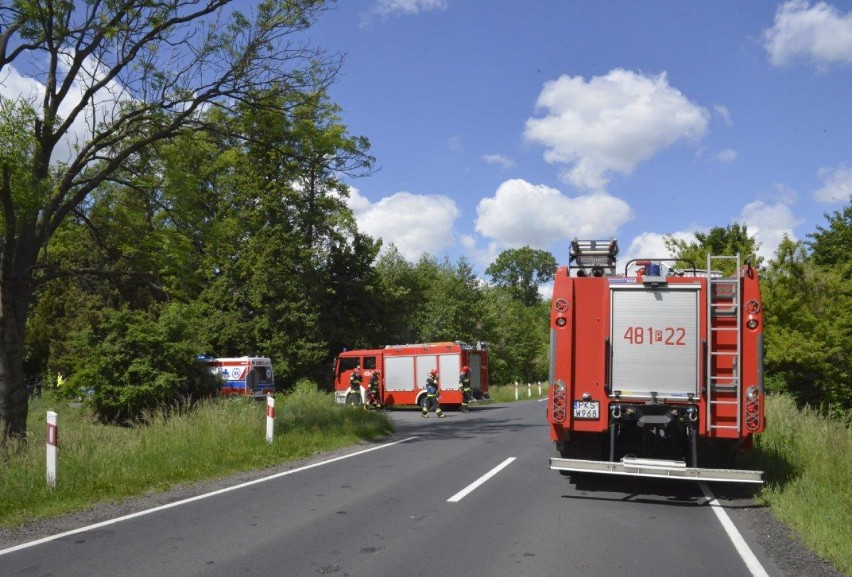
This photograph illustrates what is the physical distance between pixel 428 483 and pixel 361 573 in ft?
15.5

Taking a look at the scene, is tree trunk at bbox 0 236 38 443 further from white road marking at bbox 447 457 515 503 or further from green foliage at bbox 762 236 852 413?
green foliage at bbox 762 236 852 413

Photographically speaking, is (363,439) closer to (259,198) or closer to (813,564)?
(813,564)

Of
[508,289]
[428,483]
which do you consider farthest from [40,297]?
[508,289]

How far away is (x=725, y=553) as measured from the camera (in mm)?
6828

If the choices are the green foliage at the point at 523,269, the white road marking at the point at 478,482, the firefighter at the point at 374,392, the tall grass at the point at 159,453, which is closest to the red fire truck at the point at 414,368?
the firefighter at the point at 374,392

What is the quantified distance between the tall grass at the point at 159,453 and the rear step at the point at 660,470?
19.0 feet

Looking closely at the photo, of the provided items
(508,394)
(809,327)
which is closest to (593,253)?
(809,327)

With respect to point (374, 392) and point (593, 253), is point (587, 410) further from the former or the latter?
point (374, 392)

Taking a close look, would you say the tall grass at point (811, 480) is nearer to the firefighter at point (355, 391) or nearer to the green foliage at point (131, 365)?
the firefighter at point (355, 391)

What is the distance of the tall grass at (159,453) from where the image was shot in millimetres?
9336

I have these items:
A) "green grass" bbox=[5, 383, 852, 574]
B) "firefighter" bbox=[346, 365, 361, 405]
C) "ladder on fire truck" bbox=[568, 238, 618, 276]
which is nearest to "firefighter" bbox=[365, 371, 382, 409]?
"firefighter" bbox=[346, 365, 361, 405]

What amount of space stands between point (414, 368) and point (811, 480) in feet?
76.6

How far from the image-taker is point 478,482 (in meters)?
10.8

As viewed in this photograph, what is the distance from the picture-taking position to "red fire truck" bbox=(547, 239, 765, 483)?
9133 mm
